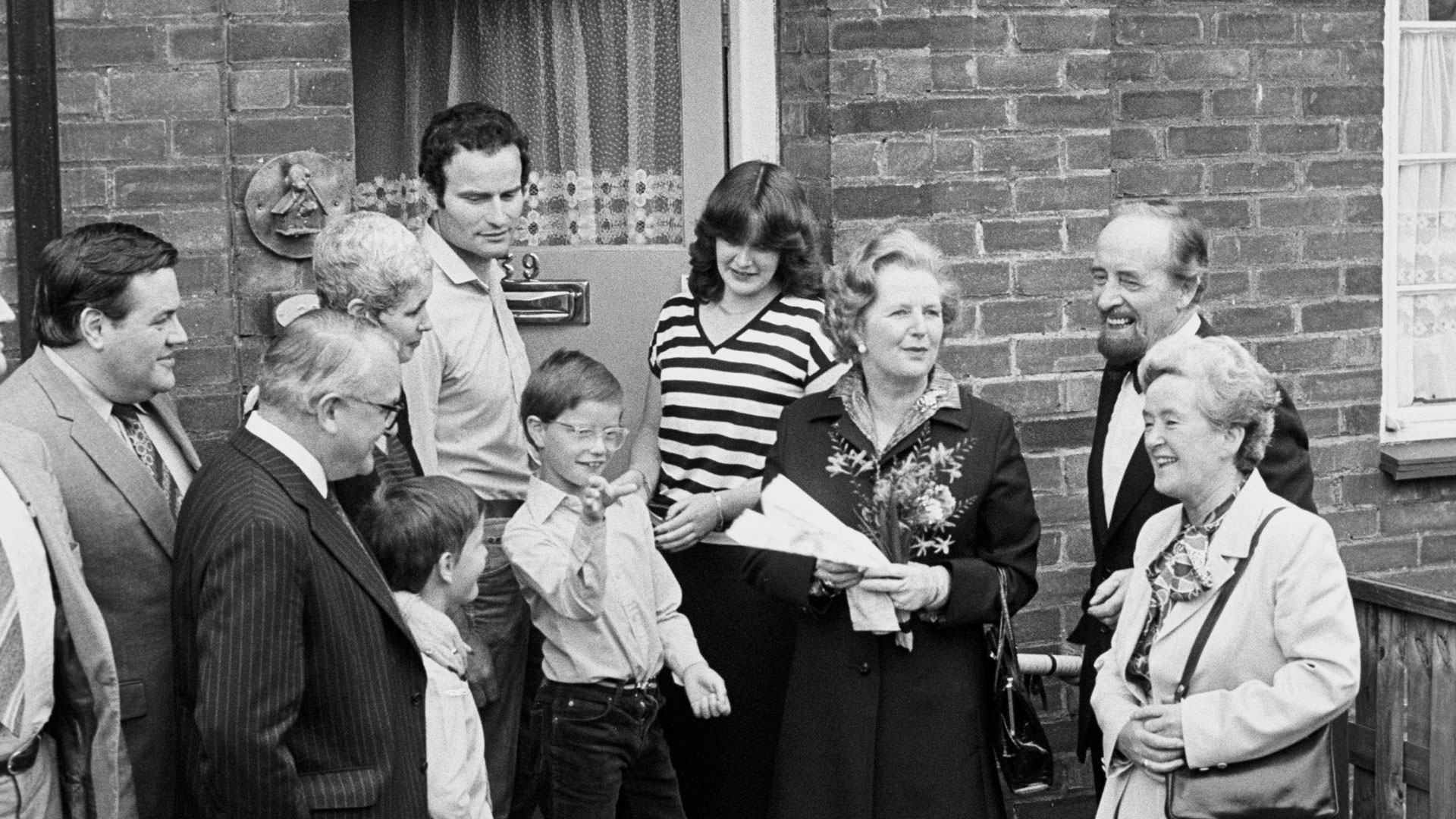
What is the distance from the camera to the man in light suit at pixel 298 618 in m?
3.27

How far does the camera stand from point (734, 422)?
501cm

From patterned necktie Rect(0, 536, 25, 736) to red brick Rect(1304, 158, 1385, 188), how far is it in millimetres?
4450

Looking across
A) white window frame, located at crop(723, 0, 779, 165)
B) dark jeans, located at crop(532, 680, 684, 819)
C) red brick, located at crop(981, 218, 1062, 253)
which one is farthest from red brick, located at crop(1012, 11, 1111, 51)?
dark jeans, located at crop(532, 680, 684, 819)

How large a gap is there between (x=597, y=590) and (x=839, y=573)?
0.60 meters

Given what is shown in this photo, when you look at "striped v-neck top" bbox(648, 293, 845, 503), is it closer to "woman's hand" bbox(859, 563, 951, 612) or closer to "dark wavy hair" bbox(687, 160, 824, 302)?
"dark wavy hair" bbox(687, 160, 824, 302)

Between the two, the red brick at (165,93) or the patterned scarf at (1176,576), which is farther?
the red brick at (165,93)

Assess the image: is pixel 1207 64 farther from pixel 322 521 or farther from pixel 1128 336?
pixel 322 521

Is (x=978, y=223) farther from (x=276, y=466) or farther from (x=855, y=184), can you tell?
(x=276, y=466)

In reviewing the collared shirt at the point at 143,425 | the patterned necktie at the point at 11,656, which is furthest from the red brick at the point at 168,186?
the patterned necktie at the point at 11,656

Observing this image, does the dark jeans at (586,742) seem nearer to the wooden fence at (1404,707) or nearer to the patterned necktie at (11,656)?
the patterned necktie at (11,656)

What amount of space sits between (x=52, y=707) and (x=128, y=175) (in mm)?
1739

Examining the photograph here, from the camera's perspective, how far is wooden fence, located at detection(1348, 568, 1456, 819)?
4785 mm

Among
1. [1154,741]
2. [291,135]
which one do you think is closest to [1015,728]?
[1154,741]

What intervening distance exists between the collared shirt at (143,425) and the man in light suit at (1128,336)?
7.05 feet
